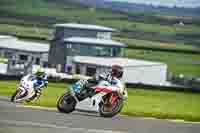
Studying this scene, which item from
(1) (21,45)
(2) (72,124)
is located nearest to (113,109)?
(2) (72,124)

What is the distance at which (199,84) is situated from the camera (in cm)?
1469

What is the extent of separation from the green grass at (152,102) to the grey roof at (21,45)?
146 cm

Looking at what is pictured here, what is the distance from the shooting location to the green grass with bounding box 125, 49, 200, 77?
48.4 feet

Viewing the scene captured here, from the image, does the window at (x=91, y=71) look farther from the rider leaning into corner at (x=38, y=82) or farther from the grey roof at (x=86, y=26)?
the rider leaning into corner at (x=38, y=82)

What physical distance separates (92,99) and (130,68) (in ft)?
18.6

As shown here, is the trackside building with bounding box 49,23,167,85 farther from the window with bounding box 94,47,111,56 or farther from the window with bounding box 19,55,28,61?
the window with bounding box 19,55,28,61

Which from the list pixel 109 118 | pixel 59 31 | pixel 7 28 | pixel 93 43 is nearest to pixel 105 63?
pixel 93 43

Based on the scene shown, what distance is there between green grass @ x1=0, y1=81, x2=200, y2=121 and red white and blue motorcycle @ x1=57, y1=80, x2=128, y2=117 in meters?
1.01

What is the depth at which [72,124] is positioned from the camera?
6.98m

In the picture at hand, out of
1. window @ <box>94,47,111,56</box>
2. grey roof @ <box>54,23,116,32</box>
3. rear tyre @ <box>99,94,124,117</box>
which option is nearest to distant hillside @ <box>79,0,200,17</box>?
grey roof @ <box>54,23,116,32</box>

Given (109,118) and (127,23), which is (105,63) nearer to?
(127,23)

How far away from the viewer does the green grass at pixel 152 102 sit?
9711 mm

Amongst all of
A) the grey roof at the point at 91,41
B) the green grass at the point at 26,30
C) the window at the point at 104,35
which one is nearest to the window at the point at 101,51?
the grey roof at the point at 91,41

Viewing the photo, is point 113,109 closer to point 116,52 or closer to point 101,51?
point 101,51
